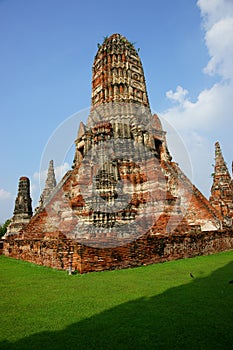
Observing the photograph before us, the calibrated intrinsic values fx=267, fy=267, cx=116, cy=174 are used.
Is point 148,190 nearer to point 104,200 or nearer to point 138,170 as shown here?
point 138,170

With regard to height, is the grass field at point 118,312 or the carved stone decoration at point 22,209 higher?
the carved stone decoration at point 22,209

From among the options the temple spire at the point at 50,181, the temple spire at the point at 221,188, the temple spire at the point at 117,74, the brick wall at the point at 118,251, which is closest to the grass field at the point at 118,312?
the brick wall at the point at 118,251

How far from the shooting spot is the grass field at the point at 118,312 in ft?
10.1

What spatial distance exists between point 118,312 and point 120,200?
345 inches

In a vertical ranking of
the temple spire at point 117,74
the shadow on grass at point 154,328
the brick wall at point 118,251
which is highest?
the temple spire at point 117,74

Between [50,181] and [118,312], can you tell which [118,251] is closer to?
[118,312]

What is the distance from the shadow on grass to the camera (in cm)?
297

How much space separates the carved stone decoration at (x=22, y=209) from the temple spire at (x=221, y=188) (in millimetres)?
13780

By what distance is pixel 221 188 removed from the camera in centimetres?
2089

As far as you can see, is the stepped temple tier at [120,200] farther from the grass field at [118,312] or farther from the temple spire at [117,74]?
the grass field at [118,312]

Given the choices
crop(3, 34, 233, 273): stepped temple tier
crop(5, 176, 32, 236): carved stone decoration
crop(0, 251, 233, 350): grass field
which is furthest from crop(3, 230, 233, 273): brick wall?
crop(5, 176, 32, 236): carved stone decoration

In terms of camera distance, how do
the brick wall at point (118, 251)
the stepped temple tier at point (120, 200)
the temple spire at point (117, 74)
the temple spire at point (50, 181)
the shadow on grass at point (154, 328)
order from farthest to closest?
the temple spire at point (50, 181) < the temple spire at point (117, 74) < the stepped temple tier at point (120, 200) < the brick wall at point (118, 251) < the shadow on grass at point (154, 328)

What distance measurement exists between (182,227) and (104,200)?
4076 millimetres

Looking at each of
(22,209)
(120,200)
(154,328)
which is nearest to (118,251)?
(154,328)
